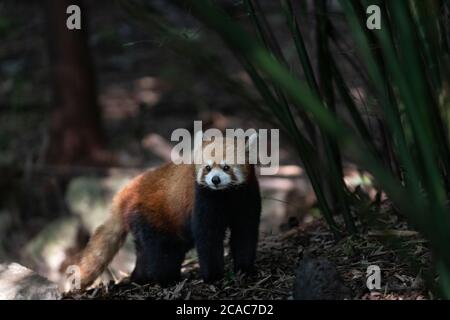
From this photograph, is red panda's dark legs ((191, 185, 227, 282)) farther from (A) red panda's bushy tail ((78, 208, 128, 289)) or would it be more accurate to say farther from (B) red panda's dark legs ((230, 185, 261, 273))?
(A) red panda's bushy tail ((78, 208, 128, 289))

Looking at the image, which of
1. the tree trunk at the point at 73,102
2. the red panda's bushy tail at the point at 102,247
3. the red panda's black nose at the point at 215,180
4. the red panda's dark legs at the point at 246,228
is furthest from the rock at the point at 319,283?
the tree trunk at the point at 73,102

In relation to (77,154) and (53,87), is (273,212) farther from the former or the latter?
(53,87)

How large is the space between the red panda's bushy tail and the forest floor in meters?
0.17

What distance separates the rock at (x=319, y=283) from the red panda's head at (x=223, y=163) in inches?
28.7

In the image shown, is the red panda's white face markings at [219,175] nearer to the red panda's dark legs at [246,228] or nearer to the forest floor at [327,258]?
the red panda's dark legs at [246,228]

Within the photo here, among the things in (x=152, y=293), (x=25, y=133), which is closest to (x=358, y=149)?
(x=152, y=293)

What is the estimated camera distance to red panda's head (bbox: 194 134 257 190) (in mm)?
3506

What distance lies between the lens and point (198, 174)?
3.62 metres

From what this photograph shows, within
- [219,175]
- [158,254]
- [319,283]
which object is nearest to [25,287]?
[158,254]

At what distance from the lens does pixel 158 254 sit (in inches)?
156

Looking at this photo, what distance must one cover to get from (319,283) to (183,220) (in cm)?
123

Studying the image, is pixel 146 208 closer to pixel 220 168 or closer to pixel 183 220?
pixel 183 220

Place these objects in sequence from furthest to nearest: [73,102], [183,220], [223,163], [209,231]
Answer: [73,102] < [183,220] < [209,231] < [223,163]

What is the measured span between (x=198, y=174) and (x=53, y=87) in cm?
567
